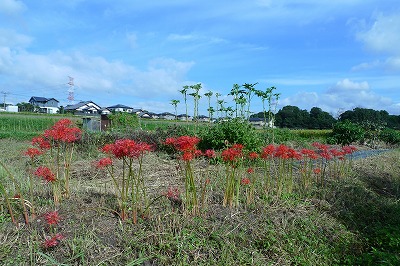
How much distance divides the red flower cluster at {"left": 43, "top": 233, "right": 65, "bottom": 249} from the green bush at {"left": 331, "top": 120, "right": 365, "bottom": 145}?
1534cm

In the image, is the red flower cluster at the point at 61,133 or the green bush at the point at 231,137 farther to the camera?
the green bush at the point at 231,137

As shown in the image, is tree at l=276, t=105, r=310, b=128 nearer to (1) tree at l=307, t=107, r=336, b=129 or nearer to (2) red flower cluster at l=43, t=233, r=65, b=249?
(1) tree at l=307, t=107, r=336, b=129

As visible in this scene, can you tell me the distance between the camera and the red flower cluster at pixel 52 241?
2590 millimetres

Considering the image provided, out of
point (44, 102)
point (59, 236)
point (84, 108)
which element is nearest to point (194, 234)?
point (59, 236)

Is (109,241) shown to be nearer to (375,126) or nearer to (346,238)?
(346,238)

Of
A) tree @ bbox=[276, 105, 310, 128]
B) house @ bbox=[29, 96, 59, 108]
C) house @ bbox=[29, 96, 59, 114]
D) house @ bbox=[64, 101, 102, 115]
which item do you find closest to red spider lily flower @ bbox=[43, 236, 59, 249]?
tree @ bbox=[276, 105, 310, 128]

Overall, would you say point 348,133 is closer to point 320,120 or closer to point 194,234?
point 194,234

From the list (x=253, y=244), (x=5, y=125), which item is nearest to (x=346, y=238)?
(x=253, y=244)

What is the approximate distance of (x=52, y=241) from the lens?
8.51 ft

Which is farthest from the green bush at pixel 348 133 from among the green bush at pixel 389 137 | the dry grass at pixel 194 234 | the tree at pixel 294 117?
the tree at pixel 294 117

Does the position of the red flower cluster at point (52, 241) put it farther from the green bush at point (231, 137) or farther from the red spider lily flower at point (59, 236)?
the green bush at point (231, 137)

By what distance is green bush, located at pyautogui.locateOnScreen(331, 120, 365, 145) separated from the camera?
15.9 m

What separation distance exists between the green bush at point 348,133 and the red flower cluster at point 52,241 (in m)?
15.3

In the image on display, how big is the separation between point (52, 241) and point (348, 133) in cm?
1562
